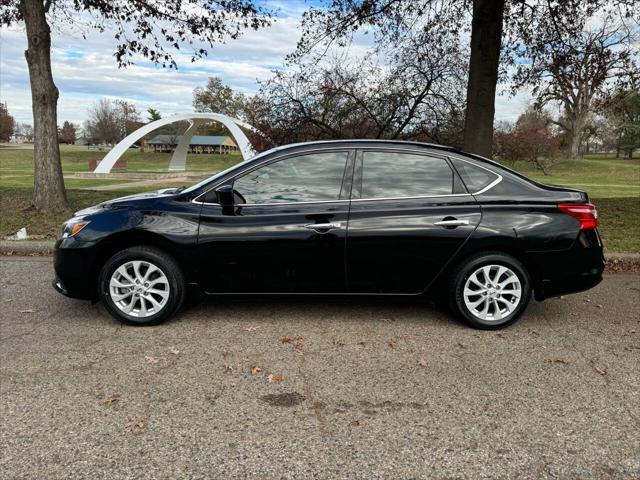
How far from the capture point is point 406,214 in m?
4.43

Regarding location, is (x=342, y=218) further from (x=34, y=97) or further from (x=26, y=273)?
(x=34, y=97)

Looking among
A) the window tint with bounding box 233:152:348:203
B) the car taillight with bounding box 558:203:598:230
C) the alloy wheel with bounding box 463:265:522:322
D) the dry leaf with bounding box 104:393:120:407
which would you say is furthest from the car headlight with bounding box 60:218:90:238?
the car taillight with bounding box 558:203:598:230

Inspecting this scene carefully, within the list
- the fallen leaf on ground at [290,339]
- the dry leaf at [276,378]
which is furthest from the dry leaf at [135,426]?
the fallen leaf on ground at [290,339]

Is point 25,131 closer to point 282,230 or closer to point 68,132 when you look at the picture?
point 68,132

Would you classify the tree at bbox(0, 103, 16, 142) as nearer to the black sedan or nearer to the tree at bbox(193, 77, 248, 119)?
the tree at bbox(193, 77, 248, 119)

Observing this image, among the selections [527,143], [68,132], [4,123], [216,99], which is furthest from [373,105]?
[68,132]

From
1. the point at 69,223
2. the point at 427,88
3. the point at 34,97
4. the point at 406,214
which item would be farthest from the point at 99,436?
the point at 427,88

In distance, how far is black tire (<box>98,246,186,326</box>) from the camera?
443 centimetres

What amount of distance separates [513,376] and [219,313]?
261cm

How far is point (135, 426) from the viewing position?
9.46ft

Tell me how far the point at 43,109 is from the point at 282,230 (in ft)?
23.9

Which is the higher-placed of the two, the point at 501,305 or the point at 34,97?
the point at 34,97

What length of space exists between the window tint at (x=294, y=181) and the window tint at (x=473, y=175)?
1.01 meters

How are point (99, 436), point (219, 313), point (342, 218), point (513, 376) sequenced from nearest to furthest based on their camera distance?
point (99, 436) < point (513, 376) < point (342, 218) < point (219, 313)
